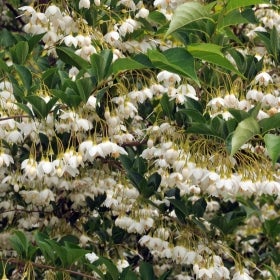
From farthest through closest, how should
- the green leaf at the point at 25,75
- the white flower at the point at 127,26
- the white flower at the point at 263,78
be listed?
the white flower at the point at 127,26 → the white flower at the point at 263,78 → the green leaf at the point at 25,75

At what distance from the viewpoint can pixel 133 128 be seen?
3.39 meters

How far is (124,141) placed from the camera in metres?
3.00

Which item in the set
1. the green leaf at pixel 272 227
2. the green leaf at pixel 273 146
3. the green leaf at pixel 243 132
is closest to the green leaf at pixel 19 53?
the green leaf at pixel 243 132

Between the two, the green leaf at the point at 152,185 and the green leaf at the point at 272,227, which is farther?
the green leaf at the point at 272,227

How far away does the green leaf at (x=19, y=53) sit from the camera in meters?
2.68

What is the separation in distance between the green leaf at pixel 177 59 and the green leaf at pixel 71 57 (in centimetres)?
57

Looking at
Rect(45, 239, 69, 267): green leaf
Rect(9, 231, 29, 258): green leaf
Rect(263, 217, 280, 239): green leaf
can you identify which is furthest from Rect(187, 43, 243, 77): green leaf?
Rect(263, 217, 280, 239): green leaf

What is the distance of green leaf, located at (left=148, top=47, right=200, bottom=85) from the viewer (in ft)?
6.49

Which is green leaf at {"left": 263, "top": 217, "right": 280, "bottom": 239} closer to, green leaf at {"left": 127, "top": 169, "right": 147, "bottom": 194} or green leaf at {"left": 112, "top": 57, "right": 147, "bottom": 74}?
green leaf at {"left": 127, "top": 169, "right": 147, "bottom": 194}

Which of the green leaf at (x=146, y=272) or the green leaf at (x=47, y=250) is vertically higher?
the green leaf at (x=47, y=250)

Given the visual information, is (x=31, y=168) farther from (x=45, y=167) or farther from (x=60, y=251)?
(x=60, y=251)

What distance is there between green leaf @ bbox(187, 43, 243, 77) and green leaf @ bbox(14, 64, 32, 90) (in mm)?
824

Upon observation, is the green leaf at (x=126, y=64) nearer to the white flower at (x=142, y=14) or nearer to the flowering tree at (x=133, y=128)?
the flowering tree at (x=133, y=128)

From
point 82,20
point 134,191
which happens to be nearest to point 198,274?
point 134,191
